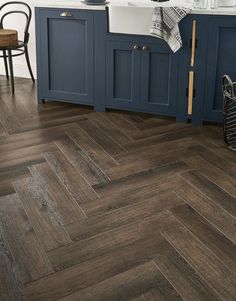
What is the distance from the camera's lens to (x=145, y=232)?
2137 mm

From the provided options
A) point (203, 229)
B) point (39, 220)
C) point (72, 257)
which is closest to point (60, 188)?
point (39, 220)

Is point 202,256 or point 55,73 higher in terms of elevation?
point 55,73

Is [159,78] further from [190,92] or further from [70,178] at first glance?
[70,178]

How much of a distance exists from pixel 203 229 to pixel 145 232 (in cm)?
29

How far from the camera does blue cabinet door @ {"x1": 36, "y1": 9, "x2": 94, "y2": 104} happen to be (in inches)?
139

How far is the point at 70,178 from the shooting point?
104 inches

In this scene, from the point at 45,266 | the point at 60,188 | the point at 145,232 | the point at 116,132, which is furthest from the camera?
the point at 116,132

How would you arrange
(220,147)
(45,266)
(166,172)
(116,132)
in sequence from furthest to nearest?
(116,132) < (220,147) < (166,172) < (45,266)

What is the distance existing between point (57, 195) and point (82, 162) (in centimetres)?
45

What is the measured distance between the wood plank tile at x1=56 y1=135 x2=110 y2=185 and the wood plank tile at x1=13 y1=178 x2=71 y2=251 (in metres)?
0.31

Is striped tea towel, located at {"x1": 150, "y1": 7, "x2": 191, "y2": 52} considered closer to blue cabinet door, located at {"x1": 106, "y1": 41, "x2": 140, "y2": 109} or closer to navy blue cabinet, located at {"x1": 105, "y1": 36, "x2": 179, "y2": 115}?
navy blue cabinet, located at {"x1": 105, "y1": 36, "x2": 179, "y2": 115}

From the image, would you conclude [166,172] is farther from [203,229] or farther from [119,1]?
[119,1]

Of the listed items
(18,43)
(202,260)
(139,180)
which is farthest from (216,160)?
(18,43)

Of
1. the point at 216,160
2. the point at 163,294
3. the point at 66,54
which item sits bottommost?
the point at 163,294
